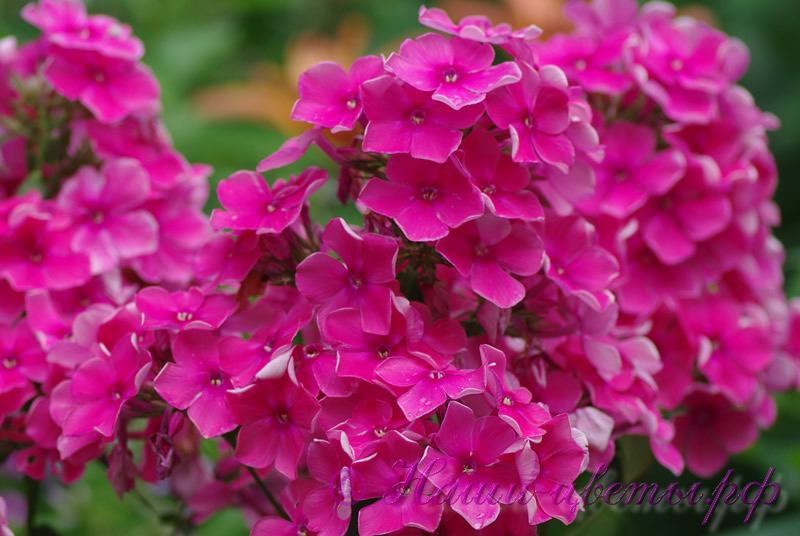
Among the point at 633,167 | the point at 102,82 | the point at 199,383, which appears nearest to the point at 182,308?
the point at 199,383

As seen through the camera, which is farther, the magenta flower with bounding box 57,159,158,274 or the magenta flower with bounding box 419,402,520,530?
the magenta flower with bounding box 57,159,158,274

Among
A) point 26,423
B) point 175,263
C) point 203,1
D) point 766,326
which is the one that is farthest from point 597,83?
point 203,1

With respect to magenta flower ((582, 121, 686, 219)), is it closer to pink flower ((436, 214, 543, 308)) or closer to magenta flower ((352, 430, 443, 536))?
pink flower ((436, 214, 543, 308))

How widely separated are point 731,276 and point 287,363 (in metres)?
0.48

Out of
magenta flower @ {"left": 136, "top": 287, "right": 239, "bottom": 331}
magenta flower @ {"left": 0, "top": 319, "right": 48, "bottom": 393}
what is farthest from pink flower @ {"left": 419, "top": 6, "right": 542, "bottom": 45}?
magenta flower @ {"left": 0, "top": 319, "right": 48, "bottom": 393}

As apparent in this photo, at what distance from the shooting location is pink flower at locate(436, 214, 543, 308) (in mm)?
491

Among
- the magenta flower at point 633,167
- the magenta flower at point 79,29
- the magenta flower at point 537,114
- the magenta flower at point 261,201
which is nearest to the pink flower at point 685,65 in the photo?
the magenta flower at point 633,167

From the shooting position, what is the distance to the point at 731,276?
2.53 feet

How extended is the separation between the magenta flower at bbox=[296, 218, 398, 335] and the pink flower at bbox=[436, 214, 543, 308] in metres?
0.04

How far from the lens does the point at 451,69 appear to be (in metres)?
0.52

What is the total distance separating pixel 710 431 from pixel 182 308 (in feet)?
1.52

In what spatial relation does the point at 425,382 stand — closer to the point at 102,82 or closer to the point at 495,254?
the point at 495,254

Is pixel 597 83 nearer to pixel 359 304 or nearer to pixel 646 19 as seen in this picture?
pixel 646 19

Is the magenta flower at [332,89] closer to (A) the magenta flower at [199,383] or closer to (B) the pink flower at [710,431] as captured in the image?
(A) the magenta flower at [199,383]
